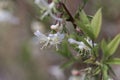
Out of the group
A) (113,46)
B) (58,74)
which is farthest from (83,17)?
(58,74)

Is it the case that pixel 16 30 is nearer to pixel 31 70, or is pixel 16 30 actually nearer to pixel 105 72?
pixel 31 70

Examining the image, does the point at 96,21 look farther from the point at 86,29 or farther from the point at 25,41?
the point at 25,41

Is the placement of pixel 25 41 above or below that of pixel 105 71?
above

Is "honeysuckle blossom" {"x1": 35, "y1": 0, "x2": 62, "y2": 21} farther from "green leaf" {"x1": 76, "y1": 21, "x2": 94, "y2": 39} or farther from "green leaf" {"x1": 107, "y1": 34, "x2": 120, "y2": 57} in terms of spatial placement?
"green leaf" {"x1": 107, "y1": 34, "x2": 120, "y2": 57}

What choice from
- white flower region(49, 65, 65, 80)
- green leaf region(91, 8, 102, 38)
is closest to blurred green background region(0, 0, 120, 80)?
white flower region(49, 65, 65, 80)

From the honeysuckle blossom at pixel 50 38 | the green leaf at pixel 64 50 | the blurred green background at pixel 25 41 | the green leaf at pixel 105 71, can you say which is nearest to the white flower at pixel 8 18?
the blurred green background at pixel 25 41

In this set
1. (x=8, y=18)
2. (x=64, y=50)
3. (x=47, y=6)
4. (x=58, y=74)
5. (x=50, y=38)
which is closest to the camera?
(x=47, y=6)

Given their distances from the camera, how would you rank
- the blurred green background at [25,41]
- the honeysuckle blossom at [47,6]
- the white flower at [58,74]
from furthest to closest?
1. the white flower at [58,74]
2. the blurred green background at [25,41]
3. the honeysuckle blossom at [47,6]

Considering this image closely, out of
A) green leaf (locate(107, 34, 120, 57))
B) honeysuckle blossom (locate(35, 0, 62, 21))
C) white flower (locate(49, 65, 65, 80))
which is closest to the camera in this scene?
honeysuckle blossom (locate(35, 0, 62, 21))

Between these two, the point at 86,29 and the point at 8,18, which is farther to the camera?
the point at 8,18

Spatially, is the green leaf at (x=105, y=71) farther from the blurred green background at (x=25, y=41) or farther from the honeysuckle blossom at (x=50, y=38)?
the blurred green background at (x=25, y=41)

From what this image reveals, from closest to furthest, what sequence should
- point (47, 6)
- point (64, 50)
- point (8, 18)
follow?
1. point (47, 6)
2. point (64, 50)
3. point (8, 18)
